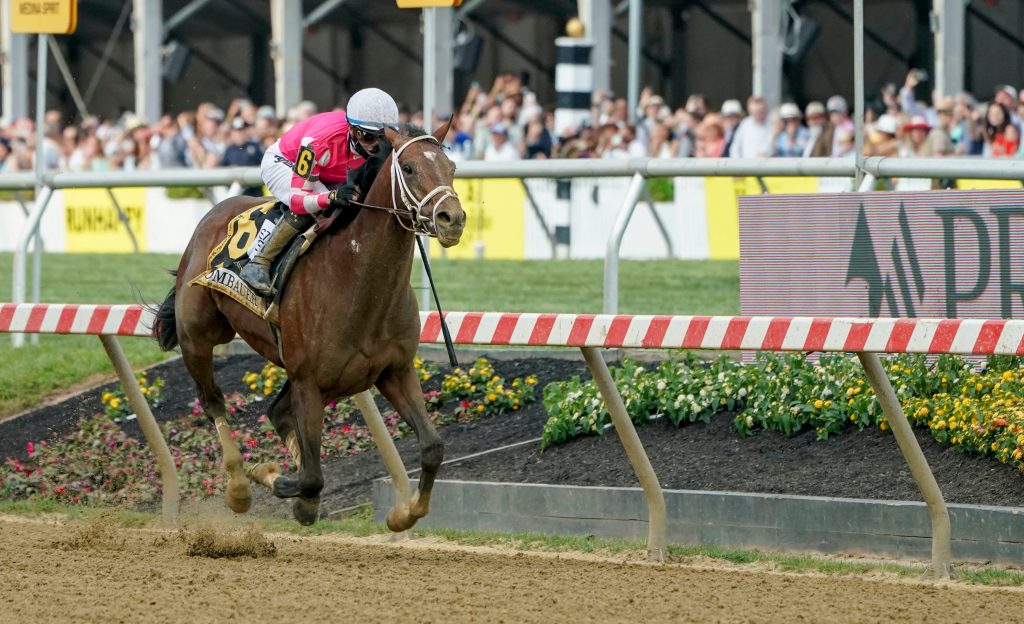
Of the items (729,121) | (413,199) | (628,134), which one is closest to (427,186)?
(413,199)

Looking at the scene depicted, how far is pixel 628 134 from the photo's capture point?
16672 millimetres

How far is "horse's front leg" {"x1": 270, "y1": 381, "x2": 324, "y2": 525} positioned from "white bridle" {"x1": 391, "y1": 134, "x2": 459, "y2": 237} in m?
0.86

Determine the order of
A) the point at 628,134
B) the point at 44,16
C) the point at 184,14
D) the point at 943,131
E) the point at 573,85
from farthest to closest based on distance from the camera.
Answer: the point at 184,14 → the point at 573,85 → the point at 628,134 → the point at 943,131 → the point at 44,16

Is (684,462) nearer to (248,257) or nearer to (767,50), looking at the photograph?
(248,257)

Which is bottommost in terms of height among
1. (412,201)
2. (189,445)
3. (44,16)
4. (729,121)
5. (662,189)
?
(189,445)

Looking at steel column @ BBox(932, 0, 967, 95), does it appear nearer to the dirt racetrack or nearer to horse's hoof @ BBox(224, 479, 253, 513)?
horse's hoof @ BBox(224, 479, 253, 513)

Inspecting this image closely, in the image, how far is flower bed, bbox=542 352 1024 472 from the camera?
7555 mm

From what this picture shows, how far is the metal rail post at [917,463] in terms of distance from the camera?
6.55 metres

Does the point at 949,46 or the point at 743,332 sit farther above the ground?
the point at 949,46

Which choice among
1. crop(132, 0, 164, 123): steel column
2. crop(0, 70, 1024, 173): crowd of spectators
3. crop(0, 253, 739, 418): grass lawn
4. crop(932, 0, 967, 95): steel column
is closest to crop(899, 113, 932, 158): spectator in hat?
crop(0, 70, 1024, 173): crowd of spectators

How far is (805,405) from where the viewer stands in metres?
8.13

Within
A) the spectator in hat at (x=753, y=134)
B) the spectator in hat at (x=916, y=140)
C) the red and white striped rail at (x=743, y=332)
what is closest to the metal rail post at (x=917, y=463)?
the red and white striped rail at (x=743, y=332)

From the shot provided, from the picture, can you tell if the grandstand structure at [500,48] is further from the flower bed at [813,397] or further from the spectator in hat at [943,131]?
the flower bed at [813,397]

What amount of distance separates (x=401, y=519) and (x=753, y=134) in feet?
32.2
